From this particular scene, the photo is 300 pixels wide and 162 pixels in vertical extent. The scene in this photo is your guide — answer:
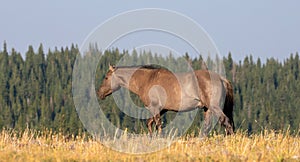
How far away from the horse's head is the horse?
0.56m

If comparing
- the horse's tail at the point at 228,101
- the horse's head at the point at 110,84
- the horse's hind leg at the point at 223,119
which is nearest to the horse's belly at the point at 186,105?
the horse's hind leg at the point at 223,119

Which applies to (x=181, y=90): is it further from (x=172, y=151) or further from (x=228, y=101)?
(x=172, y=151)

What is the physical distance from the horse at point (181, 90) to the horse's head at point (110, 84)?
0.56m

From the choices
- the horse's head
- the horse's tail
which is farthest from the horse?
the horse's head

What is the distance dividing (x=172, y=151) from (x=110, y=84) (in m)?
8.74

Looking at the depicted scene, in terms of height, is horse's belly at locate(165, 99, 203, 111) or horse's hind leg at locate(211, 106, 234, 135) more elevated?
horse's belly at locate(165, 99, 203, 111)

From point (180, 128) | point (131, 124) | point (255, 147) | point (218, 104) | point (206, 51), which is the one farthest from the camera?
point (131, 124)

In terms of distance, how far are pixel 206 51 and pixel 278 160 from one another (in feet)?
19.4

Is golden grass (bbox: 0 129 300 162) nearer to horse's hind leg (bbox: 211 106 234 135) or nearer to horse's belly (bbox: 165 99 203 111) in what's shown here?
horse's hind leg (bbox: 211 106 234 135)

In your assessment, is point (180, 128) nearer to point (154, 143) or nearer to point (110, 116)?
point (154, 143)

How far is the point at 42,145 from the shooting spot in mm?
16938

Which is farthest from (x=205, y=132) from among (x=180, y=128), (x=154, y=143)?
(x=154, y=143)

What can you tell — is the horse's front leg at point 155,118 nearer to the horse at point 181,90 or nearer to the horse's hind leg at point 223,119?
the horse at point 181,90

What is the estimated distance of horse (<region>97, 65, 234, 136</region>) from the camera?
22.2 metres
